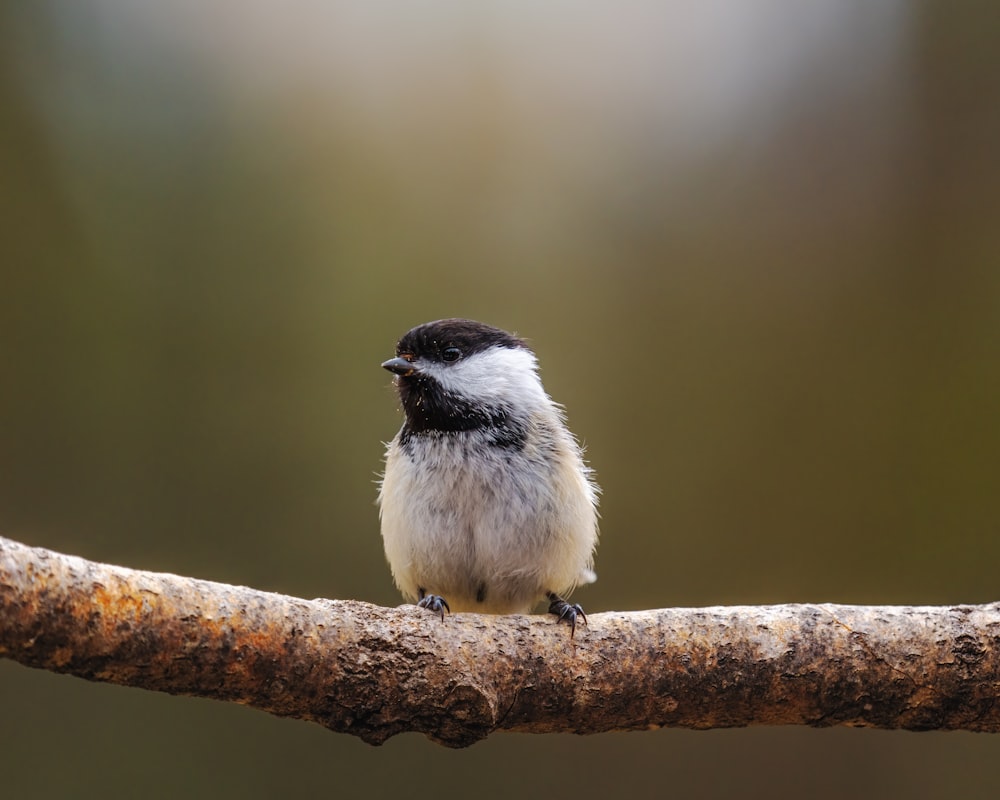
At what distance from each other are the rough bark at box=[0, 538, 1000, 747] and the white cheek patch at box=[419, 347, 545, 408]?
59cm

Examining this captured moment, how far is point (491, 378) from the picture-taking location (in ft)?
7.21

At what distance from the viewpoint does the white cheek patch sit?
2168 millimetres

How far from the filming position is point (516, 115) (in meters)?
3.65

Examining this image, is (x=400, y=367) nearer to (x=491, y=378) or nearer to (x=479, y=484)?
(x=491, y=378)

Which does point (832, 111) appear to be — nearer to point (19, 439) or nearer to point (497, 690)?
point (497, 690)

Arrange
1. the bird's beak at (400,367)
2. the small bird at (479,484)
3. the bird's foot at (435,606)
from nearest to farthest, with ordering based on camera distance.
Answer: the bird's foot at (435,606)
the small bird at (479,484)
the bird's beak at (400,367)

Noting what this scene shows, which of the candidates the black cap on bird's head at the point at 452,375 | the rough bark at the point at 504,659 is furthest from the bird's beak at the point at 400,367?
the rough bark at the point at 504,659

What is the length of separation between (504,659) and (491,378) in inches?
29.5

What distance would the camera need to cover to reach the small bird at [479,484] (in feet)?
6.79

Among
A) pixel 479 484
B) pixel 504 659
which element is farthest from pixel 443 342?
pixel 504 659

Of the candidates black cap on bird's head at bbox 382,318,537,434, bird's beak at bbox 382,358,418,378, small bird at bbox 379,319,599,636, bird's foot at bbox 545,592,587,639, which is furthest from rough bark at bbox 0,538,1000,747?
bird's beak at bbox 382,358,418,378

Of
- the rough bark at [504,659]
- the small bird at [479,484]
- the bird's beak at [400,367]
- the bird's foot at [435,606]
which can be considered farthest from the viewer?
the bird's beak at [400,367]

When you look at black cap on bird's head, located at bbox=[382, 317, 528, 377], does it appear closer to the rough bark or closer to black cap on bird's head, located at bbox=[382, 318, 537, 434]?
black cap on bird's head, located at bbox=[382, 318, 537, 434]

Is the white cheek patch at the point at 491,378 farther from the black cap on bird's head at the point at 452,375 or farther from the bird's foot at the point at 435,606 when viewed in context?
the bird's foot at the point at 435,606
